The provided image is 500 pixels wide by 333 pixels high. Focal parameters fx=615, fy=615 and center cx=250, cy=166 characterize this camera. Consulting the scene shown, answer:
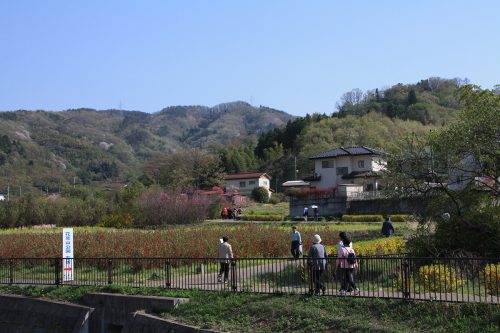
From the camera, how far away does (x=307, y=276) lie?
15.7m

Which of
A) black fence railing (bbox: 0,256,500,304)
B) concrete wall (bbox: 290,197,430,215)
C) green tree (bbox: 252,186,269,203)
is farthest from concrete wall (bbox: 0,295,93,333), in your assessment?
green tree (bbox: 252,186,269,203)

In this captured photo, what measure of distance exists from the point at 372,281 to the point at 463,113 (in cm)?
740

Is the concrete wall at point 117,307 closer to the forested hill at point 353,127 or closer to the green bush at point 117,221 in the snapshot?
the green bush at point 117,221

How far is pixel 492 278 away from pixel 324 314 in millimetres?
3625

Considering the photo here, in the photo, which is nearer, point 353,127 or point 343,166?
point 343,166

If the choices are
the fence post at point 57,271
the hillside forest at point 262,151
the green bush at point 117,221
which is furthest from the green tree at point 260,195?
the fence post at point 57,271

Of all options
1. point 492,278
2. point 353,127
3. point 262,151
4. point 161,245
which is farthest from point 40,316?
point 262,151

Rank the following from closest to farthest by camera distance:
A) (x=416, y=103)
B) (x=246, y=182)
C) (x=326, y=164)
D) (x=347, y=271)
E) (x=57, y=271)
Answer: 1. (x=347, y=271)
2. (x=57, y=271)
3. (x=326, y=164)
4. (x=246, y=182)
5. (x=416, y=103)

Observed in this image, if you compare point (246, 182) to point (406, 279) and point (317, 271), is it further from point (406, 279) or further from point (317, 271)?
point (406, 279)

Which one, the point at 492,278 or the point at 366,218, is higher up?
the point at 366,218

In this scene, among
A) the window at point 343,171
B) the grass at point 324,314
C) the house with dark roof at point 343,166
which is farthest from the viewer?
the window at point 343,171

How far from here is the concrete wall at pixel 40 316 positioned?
16.6 metres

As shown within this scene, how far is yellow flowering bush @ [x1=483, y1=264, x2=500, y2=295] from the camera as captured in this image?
41.9 ft

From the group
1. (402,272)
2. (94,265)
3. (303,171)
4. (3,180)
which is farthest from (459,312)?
(3,180)
